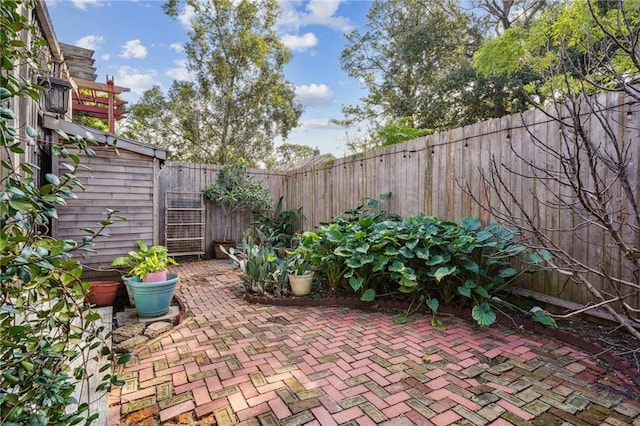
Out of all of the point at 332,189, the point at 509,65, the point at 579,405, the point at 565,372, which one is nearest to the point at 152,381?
the point at 579,405

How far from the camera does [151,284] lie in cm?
282

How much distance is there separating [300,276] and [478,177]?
2.18 metres

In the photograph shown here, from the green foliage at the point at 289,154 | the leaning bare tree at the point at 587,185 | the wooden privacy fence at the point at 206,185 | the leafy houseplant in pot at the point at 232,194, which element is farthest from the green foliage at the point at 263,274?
the green foliage at the point at 289,154

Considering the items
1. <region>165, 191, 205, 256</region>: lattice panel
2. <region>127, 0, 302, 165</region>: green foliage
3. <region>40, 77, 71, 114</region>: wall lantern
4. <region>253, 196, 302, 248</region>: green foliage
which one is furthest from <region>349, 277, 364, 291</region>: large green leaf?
<region>127, 0, 302, 165</region>: green foliage

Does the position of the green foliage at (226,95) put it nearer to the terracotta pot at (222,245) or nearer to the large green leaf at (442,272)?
the terracotta pot at (222,245)

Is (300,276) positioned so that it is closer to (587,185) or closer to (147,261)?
(147,261)

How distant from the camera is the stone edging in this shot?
1.96 m

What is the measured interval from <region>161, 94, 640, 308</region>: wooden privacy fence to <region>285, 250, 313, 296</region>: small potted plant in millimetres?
1507

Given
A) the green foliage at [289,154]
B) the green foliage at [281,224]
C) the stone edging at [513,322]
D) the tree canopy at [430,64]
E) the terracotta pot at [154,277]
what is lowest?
the stone edging at [513,322]

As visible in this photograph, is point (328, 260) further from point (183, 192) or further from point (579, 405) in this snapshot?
point (183, 192)

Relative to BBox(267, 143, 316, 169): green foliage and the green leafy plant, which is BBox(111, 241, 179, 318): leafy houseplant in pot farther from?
BBox(267, 143, 316, 169): green foliage

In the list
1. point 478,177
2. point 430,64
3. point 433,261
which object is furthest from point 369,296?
point 430,64

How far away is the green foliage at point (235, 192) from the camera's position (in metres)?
6.64

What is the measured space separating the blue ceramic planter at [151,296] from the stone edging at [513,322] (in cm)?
92
